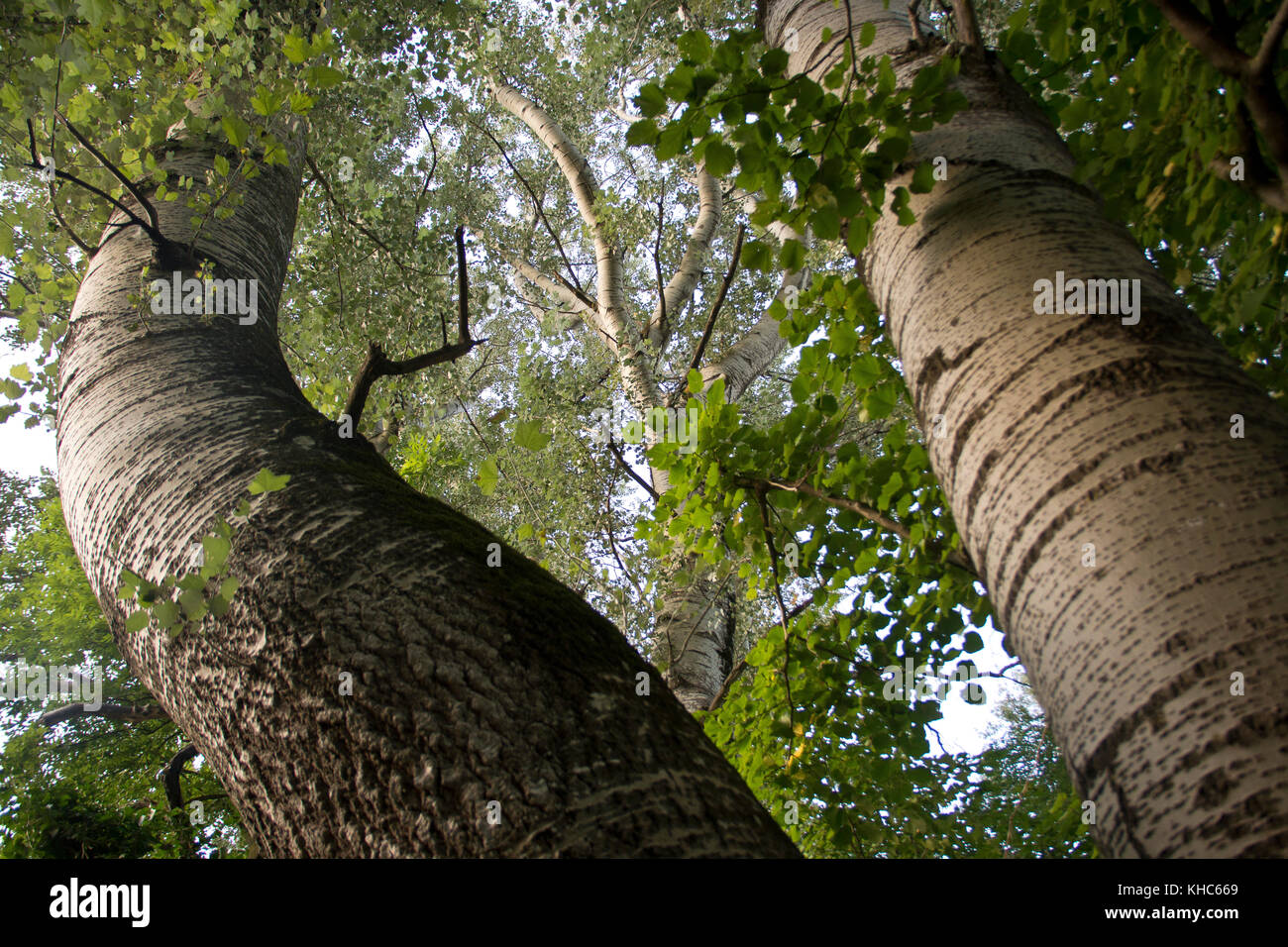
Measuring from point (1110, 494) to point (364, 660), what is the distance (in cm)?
114

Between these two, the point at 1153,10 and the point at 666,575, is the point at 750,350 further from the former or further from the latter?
the point at 1153,10

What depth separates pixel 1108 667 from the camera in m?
0.87

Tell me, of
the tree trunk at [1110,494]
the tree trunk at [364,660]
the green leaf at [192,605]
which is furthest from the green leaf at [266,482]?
the tree trunk at [1110,494]

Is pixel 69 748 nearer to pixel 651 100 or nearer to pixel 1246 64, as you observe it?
pixel 651 100

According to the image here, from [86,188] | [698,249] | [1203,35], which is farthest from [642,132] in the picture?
[698,249]

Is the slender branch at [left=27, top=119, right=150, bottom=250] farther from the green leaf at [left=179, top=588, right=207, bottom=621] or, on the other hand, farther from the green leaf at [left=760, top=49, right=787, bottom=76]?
the green leaf at [left=760, top=49, right=787, bottom=76]

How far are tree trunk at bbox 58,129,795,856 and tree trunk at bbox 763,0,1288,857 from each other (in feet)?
1.60

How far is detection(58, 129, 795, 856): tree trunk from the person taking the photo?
990 mm

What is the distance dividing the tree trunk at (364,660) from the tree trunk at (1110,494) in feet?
1.60

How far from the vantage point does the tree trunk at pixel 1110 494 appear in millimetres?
765

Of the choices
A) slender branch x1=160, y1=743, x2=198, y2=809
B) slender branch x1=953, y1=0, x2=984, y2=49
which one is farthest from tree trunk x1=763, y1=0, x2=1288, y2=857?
slender branch x1=160, y1=743, x2=198, y2=809

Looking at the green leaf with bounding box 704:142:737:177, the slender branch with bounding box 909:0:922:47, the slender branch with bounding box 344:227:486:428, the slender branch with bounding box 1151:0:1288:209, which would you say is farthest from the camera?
the slender branch with bounding box 344:227:486:428

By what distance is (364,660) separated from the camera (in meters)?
1.18
